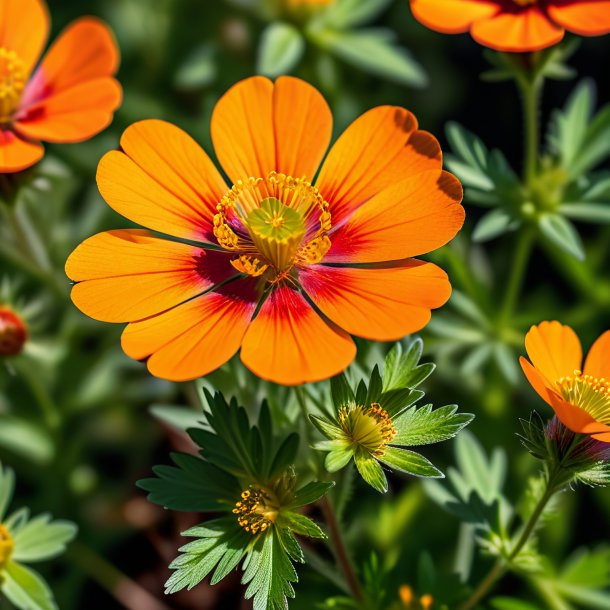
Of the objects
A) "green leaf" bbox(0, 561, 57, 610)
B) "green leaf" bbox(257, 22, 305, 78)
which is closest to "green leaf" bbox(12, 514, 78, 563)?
"green leaf" bbox(0, 561, 57, 610)

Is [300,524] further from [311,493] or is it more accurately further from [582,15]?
[582,15]

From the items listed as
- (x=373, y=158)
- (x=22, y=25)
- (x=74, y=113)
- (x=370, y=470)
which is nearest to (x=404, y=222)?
(x=373, y=158)

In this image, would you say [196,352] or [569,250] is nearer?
[196,352]

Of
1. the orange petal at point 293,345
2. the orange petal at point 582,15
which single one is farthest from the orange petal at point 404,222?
the orange petal at point 582,15

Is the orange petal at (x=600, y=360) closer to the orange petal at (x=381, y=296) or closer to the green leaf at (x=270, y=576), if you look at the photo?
the orange petal at (x=381, y=296)

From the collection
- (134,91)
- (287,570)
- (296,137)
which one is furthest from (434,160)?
(134,91)

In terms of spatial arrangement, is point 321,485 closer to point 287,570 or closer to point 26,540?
point 287,570
